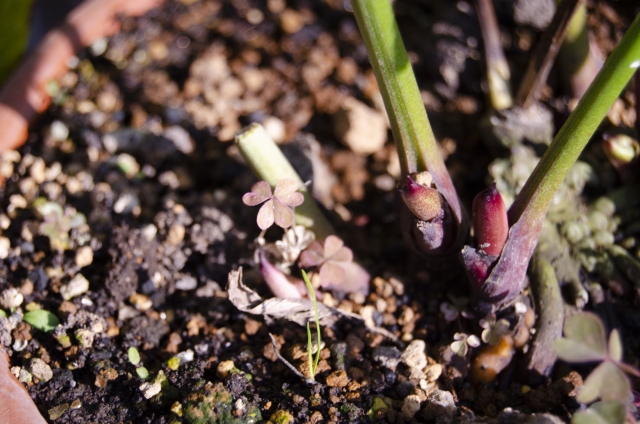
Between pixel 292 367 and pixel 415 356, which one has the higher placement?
pixel 292 367

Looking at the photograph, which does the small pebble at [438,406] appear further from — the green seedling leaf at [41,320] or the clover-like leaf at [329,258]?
the green seedling leaf at [41,320]

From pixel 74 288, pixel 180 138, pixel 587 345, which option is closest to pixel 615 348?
pixel 587 345

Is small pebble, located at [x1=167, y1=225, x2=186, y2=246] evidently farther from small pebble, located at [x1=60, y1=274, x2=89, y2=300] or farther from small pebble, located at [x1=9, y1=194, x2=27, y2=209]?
small pebble, located at [x1=9, y1=194, x2=27, y2=209]

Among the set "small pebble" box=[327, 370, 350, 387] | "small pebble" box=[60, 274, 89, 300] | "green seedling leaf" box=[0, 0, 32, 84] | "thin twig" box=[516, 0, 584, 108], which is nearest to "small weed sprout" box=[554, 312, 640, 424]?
"small pebble" box=[327, 370, 350, 387]

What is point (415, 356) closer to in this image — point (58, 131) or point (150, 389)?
point (150, 389)

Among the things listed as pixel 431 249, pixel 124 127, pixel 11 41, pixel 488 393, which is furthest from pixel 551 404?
pixel 11 41

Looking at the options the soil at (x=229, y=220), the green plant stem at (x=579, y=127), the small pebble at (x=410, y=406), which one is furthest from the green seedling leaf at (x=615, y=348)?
the small pebble at (x=410, y=406)

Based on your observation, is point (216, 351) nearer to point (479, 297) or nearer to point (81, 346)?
point (81, 346)
